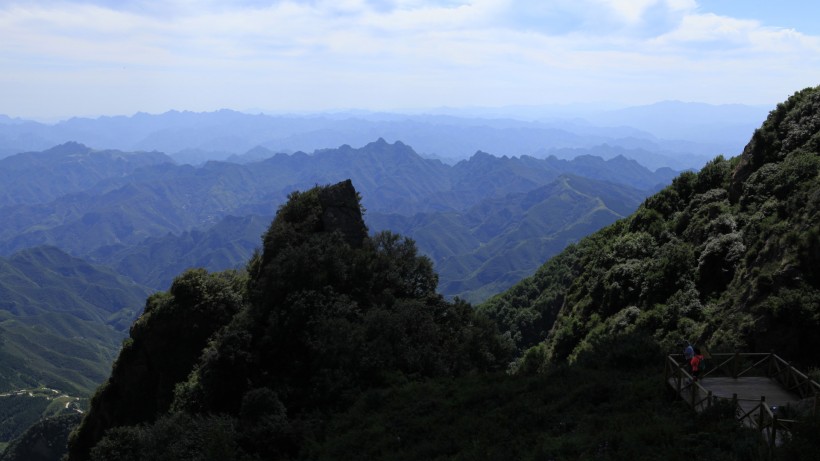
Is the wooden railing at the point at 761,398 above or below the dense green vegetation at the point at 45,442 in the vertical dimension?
above

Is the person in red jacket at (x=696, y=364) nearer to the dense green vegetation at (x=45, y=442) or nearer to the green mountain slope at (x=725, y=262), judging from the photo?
the green mountain slope at (x=725, y=262)

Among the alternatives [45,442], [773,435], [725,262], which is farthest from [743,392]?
[45,442]

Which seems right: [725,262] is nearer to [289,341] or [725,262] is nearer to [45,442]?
[289,341]

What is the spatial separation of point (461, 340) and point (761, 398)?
956 inches

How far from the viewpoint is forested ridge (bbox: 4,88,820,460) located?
66.8 ft

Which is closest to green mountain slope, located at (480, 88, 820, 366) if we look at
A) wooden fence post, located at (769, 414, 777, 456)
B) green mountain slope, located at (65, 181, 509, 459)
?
green mountain slope, located at (65, 181, 509, 459)

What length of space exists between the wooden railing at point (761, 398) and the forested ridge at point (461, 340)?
0.45 m

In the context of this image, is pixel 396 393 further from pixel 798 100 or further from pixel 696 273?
pixel 798 100

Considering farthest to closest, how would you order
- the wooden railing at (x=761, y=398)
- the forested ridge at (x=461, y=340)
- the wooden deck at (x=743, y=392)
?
the forested ridge at (x=461, y=340) → the wooden deck at (x=743, y=392) → the wooden railing at (x=761, y=398)

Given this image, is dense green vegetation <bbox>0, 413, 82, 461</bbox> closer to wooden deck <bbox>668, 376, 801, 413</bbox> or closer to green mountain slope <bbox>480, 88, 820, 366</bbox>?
green mountain slope <bbox>480, 88, 820, 366</bbox>

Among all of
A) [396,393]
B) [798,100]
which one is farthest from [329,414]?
[798,100]

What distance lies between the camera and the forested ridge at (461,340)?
20375mm

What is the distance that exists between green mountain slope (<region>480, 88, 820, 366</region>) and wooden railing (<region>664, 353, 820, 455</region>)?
3.80 metres

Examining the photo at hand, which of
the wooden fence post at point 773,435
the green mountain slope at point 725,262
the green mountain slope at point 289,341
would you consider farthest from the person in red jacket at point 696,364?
the green mountain slope at point 289,341
